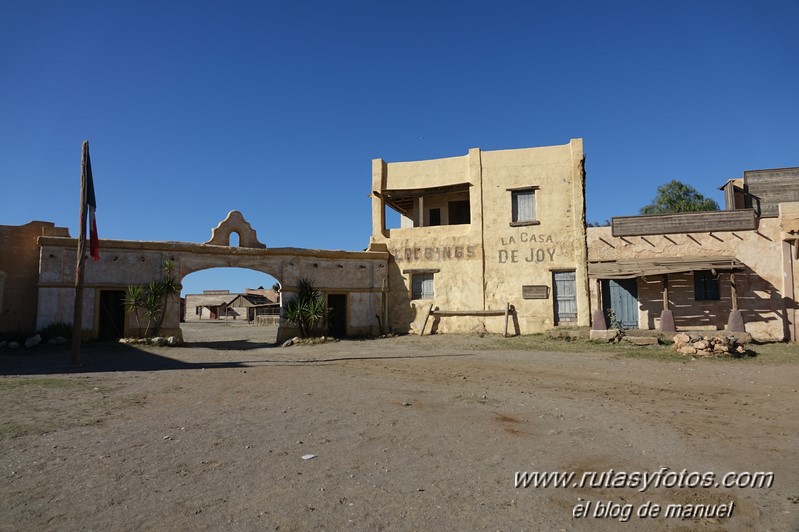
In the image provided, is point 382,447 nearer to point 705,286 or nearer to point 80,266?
point 80,266

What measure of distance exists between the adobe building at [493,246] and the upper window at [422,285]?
44 millimetres

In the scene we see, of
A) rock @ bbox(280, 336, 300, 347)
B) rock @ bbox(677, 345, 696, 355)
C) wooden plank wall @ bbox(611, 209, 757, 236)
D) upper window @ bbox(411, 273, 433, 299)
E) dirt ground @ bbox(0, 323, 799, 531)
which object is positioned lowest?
dirt ground @ bbox(0, 323, 799, 531)

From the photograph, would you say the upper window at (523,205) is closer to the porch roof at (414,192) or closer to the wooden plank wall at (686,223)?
the porch roof at (414,192)

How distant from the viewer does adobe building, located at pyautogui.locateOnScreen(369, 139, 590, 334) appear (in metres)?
20.0

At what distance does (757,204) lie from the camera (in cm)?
1920

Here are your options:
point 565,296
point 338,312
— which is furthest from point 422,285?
point 565,296

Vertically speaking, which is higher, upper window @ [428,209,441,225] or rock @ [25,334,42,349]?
upper window @ [428,209,441,225]

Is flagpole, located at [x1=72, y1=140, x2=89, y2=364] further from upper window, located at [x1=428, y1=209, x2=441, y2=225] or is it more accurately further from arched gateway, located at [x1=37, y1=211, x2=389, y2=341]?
upper window, located at [x1=428, y1=209, x2=441, y2=225]

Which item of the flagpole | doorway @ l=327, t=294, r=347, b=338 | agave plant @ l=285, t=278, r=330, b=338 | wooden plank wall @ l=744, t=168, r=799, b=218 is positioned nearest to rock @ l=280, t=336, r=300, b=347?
agave plant @ l=285, t=278, r=330, b=338

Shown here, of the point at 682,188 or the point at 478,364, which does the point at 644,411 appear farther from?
the point at 682,188

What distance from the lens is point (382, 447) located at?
5305mm

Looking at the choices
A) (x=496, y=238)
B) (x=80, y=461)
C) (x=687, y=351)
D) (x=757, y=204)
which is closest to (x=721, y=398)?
(x=687, y=351)

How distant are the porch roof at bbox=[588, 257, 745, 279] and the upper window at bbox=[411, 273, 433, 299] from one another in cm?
671

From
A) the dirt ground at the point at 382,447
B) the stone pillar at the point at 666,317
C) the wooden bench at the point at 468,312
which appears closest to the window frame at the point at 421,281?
the wooden bench at the point at 468,312
